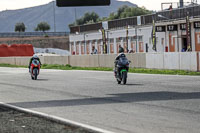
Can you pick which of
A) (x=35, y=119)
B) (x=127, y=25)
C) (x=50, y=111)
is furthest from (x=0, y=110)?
(x=127, y=25)

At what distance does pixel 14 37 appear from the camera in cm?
13938

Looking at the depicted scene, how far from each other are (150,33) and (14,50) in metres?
23.4

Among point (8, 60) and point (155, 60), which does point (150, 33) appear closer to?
point (8, 60)

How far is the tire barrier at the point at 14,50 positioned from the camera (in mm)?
75750

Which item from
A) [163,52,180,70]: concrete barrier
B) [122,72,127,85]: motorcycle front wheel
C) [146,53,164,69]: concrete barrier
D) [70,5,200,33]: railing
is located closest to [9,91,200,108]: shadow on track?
[122,72,127,85]: motorcycle front wheel

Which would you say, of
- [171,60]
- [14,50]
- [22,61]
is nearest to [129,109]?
[171,60]

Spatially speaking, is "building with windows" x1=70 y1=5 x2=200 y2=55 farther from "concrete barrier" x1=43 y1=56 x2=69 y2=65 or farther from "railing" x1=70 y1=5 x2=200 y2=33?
"concrete barrier" x1=43 y1=56 x2=69 y2=65

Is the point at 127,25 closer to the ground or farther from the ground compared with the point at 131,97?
farther from the ground

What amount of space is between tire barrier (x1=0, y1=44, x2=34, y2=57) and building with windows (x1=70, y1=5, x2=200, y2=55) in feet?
31.8

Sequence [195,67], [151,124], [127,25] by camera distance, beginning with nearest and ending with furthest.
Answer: [151,124], [195,67], [127,25]

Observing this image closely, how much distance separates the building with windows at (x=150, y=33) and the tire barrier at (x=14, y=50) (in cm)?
969

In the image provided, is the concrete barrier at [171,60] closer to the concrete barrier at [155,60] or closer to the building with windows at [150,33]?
the concrete barrier at [155,60]

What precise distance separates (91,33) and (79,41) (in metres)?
4.81

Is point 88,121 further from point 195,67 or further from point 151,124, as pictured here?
point 195,67
